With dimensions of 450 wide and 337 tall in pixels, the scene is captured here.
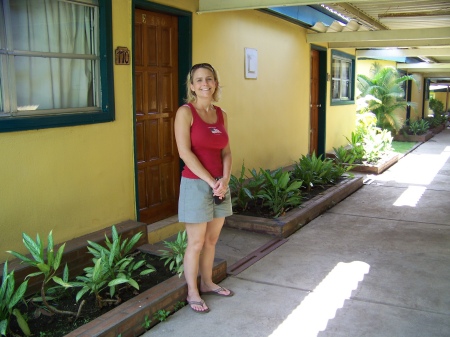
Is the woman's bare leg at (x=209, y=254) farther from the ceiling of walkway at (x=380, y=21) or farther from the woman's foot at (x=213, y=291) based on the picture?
the ceiling of walkway at (x=380, y=21)

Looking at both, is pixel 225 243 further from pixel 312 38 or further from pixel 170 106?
pixel 312 38

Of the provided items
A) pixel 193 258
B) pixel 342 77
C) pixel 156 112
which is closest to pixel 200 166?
pixel 193 258

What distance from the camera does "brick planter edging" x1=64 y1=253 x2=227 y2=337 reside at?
3188 millimetres

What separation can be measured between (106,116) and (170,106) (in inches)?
50.1

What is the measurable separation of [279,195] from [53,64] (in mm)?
3300

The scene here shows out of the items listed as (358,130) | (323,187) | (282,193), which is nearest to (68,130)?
(282,193)

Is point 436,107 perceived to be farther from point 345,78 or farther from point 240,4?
point 240,4

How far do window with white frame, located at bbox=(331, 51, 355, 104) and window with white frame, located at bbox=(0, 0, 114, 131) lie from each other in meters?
7.47

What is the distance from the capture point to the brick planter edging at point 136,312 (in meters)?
3.19

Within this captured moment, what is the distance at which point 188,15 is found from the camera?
5762mm

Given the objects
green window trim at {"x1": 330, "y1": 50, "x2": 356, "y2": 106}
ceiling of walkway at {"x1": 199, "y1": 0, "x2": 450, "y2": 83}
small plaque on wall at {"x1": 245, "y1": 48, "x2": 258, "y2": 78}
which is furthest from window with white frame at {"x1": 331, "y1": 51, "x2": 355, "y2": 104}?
small plaque on wall at {"x1": 245, "y1": 48, "x2": 258, "y2": 78}

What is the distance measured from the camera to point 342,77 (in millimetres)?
11969

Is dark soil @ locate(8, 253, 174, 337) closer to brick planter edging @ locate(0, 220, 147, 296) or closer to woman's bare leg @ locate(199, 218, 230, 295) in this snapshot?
brick planter edging @ locate(0, 220, 147, 296)

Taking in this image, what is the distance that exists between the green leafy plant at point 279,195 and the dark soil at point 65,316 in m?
2.43
